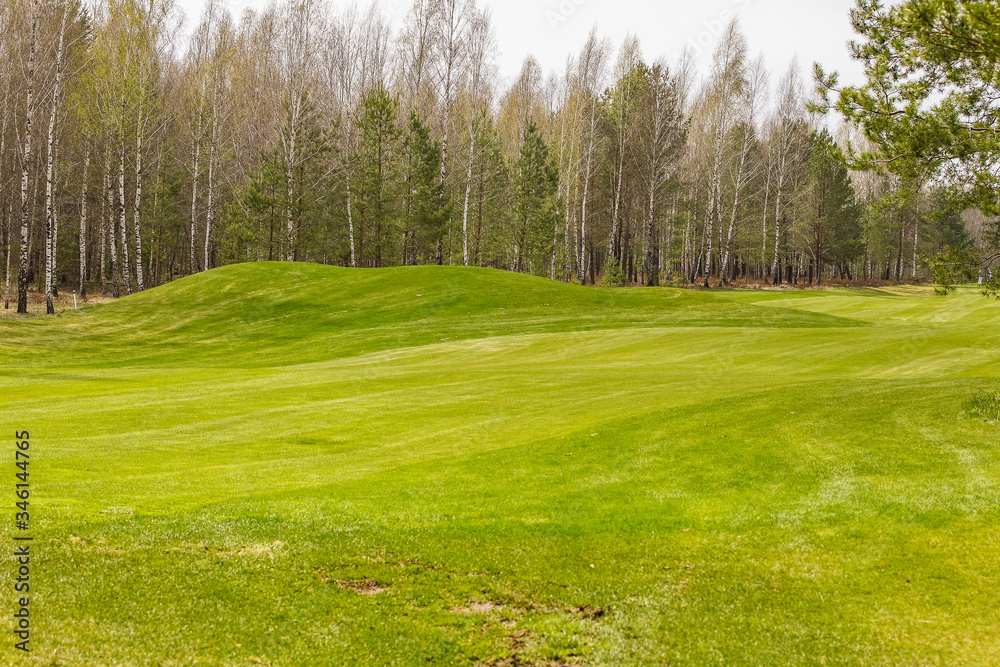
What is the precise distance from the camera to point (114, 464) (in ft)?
34.4

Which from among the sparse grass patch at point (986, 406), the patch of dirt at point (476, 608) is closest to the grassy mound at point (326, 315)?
the sparse grass patch at point (986, 406)

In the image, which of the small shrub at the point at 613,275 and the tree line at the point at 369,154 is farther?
the small shrub at the point at 613,275

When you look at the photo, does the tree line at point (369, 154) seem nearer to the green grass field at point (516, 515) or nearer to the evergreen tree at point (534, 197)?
the evergreen tree at point (534, 197)

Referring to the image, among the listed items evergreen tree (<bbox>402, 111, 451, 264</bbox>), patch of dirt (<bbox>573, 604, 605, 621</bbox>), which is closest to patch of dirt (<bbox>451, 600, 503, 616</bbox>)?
patch of dirt (<bbox>573, 604, 605, 621</bbox>)

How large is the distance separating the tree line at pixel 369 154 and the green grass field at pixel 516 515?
88.7 ft

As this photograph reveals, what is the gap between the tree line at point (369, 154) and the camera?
43812mm

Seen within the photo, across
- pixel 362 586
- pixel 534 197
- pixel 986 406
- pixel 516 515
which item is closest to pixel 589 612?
pixel 362 586

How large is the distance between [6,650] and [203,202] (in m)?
62.2

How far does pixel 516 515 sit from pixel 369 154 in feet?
139

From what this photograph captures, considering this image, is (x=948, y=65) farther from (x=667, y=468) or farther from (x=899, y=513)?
(x=667, y=468)

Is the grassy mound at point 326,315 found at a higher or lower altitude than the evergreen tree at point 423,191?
lower

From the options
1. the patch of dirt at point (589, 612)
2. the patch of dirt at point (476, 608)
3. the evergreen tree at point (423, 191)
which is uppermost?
the evergreen tree at point (423, 191)

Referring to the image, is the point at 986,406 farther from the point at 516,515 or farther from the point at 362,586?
the point at 362,586

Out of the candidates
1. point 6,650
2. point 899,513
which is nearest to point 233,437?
point 6,650
